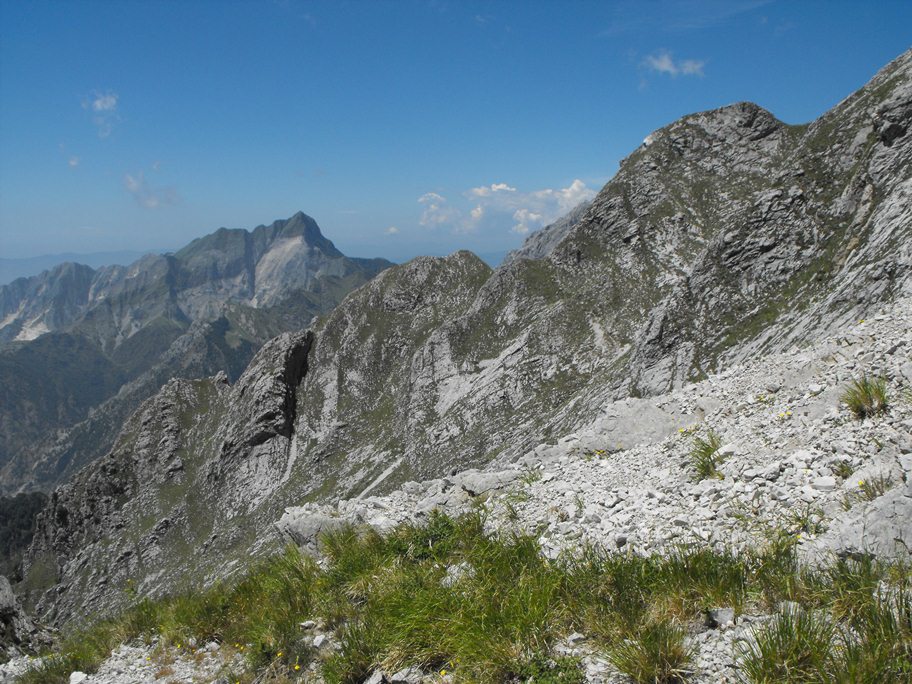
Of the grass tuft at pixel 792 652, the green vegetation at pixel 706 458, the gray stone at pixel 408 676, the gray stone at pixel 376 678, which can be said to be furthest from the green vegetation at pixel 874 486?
the gray stone at pixel 376 678

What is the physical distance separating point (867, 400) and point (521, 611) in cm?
742

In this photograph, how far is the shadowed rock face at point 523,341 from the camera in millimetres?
46812

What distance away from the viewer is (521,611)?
6.42 meters

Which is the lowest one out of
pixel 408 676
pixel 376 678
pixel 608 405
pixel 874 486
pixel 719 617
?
pixel 376 678

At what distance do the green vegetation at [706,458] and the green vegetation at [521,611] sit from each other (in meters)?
2.61

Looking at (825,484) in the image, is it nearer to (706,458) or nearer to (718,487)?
(718,487)

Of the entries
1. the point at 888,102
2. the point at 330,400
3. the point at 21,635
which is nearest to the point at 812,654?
the point at 21,635

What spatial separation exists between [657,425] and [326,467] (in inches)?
4125

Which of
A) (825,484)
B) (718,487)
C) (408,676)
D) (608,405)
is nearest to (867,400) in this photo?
(825,484)

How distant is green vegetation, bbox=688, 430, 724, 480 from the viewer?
9273 mm

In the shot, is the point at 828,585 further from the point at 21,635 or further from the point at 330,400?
the point at 330,400

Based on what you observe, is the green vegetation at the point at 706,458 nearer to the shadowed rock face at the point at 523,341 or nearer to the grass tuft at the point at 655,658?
the shadowed rock face at the point at 523,341

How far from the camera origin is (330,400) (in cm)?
12500

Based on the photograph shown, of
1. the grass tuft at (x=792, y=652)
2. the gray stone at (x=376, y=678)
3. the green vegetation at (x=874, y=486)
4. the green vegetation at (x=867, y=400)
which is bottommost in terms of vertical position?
the gray stone at (x=376, y=678)
